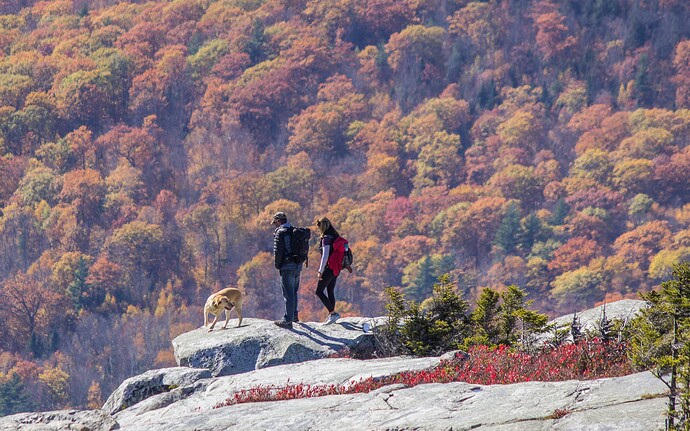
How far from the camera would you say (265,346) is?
64.0 ft

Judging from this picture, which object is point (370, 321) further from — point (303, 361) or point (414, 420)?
point (414, 420)

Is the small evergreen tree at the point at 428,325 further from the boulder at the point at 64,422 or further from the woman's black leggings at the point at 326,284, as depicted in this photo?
the boulder at the point at 64,422

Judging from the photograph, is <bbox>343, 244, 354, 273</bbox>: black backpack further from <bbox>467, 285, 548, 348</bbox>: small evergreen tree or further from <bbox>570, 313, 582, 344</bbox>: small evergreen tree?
<bbox>570, 313, 582, 344</bbox>: small evergreen tree

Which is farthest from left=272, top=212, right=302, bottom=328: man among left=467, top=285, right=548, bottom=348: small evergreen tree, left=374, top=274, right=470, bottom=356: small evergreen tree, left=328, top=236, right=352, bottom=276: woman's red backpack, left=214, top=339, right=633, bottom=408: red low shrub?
left=214, top=339, right=633, bottom=408: red low shrub

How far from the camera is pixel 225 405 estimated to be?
1661 cm

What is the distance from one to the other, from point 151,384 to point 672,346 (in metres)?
8.56

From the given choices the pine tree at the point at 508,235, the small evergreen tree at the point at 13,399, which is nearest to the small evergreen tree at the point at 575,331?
the small evergreen tree at the point at 13,399

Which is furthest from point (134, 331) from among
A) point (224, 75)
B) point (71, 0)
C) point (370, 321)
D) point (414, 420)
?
point (414, 420)

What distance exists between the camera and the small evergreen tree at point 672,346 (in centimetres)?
1191

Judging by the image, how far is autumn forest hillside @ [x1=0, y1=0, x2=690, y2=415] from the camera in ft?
352

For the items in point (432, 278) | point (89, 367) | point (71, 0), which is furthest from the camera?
point (71, 0)

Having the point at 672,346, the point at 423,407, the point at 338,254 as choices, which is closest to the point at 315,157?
the point at 338,254

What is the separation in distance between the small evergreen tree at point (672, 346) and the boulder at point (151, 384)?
22.3 feet

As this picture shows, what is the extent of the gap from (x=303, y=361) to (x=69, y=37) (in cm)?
13245
